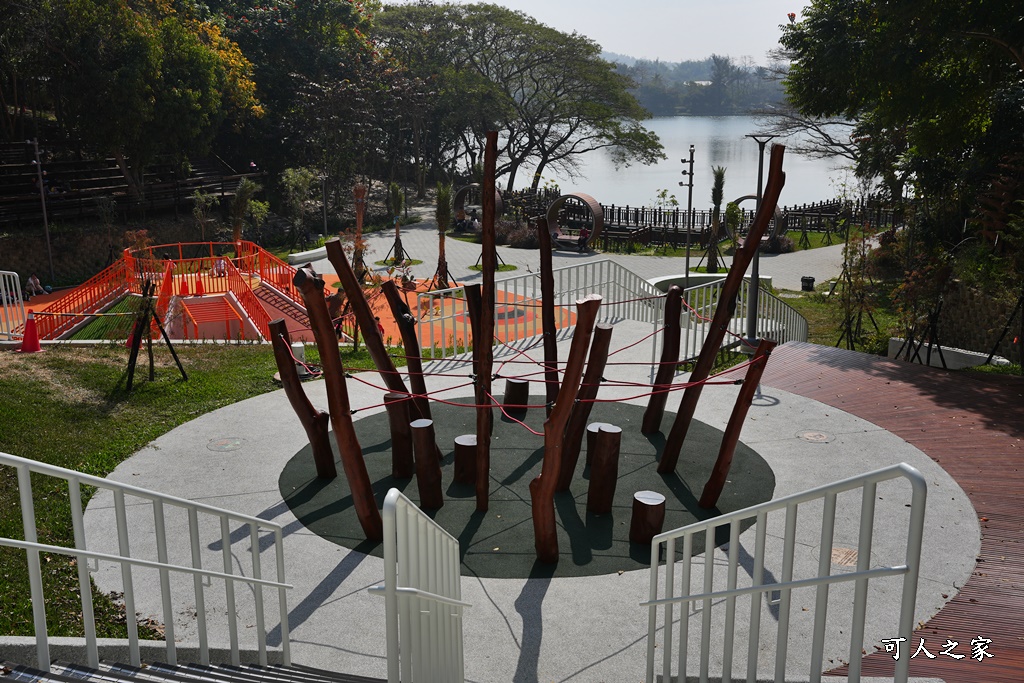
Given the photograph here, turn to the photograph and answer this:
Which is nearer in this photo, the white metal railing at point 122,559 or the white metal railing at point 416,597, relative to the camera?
the white metal railing at point 416,597

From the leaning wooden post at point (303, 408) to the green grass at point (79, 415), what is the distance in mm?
2043

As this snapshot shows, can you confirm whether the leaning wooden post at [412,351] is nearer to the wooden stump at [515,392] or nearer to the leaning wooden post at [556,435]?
the wooden stump at [515,392]

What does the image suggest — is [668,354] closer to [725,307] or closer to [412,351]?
[725,307]

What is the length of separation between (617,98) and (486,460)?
123ft

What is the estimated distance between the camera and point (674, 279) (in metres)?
23.5

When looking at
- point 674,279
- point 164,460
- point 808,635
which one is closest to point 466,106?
point 674,279

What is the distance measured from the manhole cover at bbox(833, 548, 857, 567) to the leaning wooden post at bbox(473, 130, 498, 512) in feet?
9.86

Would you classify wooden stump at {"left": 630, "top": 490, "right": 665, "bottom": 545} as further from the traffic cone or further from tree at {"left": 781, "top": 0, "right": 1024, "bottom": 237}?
tree at {"left": 781, "top": 0, "right": 1024, "bottom": 237}

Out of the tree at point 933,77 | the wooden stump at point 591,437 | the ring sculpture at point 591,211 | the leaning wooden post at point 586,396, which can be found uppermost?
the tree at point 933,77

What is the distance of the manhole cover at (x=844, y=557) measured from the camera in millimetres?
6742

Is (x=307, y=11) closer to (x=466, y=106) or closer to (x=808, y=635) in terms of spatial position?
(x=466, y=106)

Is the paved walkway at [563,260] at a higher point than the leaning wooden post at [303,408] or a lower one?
lower

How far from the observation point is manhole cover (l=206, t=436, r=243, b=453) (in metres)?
9.48

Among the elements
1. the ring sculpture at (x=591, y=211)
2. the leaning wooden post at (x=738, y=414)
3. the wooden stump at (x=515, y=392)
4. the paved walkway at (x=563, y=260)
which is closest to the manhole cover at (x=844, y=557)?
the leaning wooden post at (x=738, y=414)
